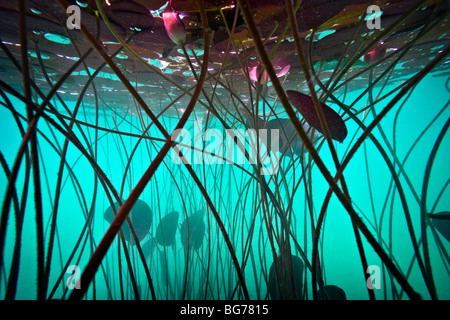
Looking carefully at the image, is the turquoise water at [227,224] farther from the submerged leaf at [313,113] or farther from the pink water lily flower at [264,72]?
the pink water lily flower at [264,72]

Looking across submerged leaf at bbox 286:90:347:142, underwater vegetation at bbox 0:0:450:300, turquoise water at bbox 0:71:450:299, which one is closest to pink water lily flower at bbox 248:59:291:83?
underwater vegetation at bbox 0:0:450:300

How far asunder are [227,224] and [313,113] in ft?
10.7

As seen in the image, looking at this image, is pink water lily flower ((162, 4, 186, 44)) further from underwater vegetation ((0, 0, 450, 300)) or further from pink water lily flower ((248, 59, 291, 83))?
pink water lily flower ((248, 59, 291, 83))

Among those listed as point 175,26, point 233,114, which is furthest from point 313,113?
point 233,114

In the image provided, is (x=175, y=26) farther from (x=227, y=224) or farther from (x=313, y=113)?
(x=227, y=224)

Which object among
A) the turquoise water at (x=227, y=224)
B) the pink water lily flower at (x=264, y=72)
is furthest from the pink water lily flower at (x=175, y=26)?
the turquoise water at (x=227, y=224)

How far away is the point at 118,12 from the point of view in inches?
32.5

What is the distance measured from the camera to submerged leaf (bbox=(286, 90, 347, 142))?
484 mm

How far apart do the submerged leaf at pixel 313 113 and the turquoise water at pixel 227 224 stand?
0.86 feet

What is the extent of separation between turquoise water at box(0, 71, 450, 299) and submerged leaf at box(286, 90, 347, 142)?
263mm
